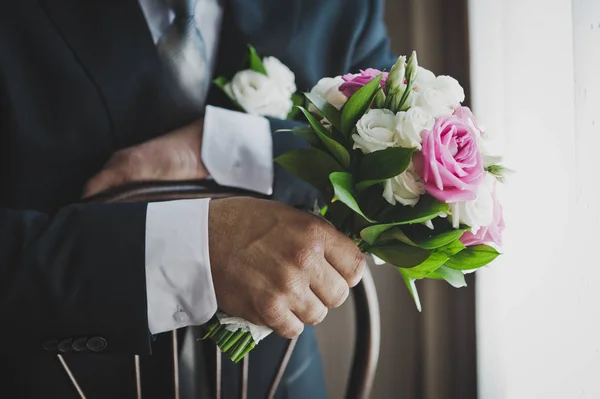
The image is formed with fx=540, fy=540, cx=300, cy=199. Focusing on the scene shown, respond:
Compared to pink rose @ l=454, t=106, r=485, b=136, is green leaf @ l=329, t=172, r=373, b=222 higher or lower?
lower

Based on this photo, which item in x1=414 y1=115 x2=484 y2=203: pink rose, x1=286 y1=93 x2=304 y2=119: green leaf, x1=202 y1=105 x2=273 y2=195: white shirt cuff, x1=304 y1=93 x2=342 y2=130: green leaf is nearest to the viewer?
x1=414 y1=115 x2=484 y2=203: pink rose

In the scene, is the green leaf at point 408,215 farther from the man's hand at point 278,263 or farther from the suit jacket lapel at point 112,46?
the suit jacket lapel at point 112,46

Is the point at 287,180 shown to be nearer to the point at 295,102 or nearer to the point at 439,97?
the point at 295,102

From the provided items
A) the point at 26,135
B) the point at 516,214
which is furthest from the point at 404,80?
the point at 26,135

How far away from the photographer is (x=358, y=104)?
60cm

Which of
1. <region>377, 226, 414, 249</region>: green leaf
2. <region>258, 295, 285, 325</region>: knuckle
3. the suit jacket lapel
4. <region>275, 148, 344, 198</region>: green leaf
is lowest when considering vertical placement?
<region>258, 295, 285, 325</region>: knuckle

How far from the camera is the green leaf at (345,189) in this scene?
1.83 feet

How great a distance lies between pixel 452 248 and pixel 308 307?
182 mm

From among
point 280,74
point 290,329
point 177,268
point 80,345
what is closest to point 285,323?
point 290,329

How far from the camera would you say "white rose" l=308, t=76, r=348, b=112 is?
2.08 ft

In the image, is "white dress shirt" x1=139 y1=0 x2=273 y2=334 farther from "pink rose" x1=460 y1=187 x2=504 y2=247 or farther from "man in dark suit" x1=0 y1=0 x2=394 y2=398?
"pink rose" x1=460 y1=187 x2=504 y2=247

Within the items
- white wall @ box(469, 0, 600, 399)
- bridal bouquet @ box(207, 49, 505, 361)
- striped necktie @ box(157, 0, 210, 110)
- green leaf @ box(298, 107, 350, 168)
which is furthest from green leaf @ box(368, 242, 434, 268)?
striped necktie @ box(157, 0, 210, 110)

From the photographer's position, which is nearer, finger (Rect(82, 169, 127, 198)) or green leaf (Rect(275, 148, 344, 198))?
green leaf (Rect(275, 148, 344, 198))

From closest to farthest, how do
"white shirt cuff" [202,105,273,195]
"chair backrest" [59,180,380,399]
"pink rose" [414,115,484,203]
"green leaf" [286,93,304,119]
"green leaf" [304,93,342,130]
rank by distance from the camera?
1. "pink rose" [414,115,484,203]
2. "green leaf" [304,93,342,130]
3. "chair backrest" [59,180,380,399]
4. "white shirt cuff" [202,105,273,195]
5. "green leaf" [286,93,304,119]
